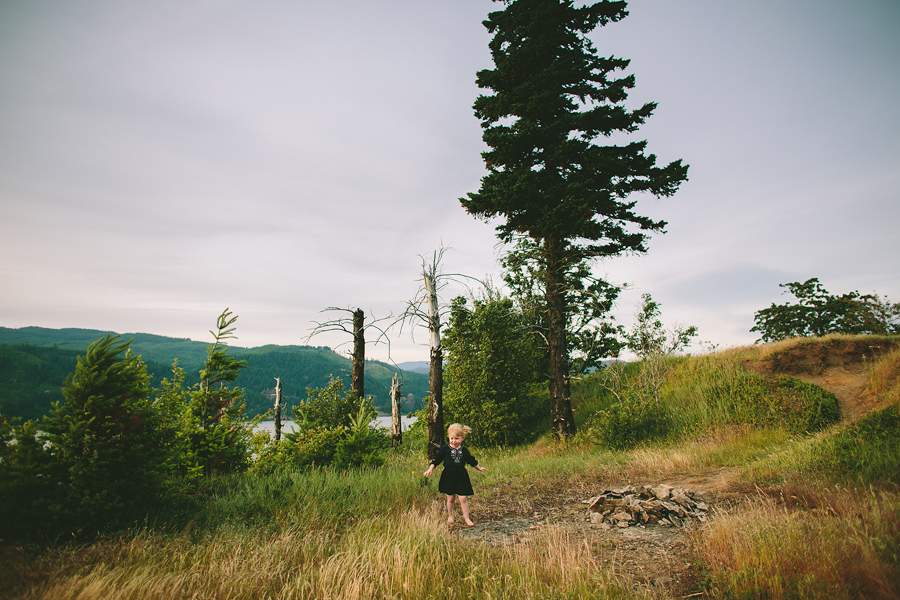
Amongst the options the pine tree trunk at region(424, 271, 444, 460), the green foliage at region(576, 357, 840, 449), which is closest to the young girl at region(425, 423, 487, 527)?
the pine tree trunk at region(424, 271, 444, 460)

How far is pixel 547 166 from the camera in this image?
520 inches

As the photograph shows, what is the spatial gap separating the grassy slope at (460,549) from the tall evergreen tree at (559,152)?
740 cm

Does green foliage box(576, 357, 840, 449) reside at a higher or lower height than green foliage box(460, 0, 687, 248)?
lower

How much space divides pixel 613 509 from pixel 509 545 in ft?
6.80

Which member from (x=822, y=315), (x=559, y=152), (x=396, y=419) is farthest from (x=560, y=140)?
(x=822, y=315)

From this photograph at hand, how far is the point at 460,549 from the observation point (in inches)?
174

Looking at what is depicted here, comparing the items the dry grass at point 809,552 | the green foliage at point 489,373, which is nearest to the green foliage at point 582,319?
the green foliage at point 489,373

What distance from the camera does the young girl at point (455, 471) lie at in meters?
6.18

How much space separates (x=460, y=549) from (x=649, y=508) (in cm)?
301

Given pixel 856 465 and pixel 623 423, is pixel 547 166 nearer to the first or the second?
pixel 623 423

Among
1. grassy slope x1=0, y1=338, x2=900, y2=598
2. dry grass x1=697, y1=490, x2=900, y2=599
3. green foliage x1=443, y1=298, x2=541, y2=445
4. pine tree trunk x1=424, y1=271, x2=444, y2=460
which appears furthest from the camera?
green foliage x1=443, y1=298, x2=541, y2=445

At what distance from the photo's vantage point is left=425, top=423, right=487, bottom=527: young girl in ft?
20.3

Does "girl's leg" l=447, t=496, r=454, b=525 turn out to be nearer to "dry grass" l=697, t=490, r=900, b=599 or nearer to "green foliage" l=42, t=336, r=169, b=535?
"dry grass" l=697, t=490, r=900, b=599

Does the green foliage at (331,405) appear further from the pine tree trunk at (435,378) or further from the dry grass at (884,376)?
the dry grass at (884,376)
